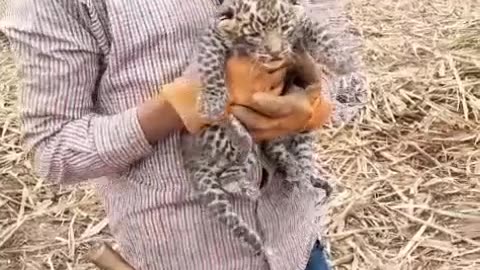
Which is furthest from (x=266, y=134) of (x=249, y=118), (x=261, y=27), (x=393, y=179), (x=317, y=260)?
(x=393, y=179)

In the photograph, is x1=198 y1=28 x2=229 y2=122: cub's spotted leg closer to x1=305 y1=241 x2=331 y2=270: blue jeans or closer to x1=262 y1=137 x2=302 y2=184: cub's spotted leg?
x1=262 y1=137 x2=302 y2=184: cub's spotted leg

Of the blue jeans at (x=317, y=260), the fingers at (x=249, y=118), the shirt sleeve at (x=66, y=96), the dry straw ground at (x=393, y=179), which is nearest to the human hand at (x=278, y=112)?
the fingers at (x=249, y=118)

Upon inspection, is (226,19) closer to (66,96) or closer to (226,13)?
(226,13)

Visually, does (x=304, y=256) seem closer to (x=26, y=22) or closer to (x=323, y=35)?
(x=323, y=35)

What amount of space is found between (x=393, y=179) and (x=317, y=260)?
134cm

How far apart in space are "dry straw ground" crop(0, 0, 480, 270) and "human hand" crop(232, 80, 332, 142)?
4.30 ft

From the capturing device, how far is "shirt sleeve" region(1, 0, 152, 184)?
1145 millimetres

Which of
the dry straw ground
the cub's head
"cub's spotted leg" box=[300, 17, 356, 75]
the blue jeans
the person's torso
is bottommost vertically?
the dry straw ground

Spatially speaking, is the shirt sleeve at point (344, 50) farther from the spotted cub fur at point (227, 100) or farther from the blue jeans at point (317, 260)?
the blue jeans at point (317, 260)

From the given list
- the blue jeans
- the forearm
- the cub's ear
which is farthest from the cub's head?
the blue jeans

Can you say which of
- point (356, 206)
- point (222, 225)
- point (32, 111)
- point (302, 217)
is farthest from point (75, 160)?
point (356, 206)

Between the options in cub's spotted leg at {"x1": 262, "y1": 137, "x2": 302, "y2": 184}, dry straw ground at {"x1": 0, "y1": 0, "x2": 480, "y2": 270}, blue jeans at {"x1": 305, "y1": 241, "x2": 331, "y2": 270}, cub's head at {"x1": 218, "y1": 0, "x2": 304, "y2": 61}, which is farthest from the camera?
dry straw ground at {"x1": 0, "y1": 0, "x2": 480, "y2": 270}

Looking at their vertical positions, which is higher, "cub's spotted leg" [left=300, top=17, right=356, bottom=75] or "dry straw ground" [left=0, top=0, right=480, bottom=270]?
"cub's spotted leg" [left=300, top=17, right=356, bottom=75]

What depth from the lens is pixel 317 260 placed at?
1413 mm
